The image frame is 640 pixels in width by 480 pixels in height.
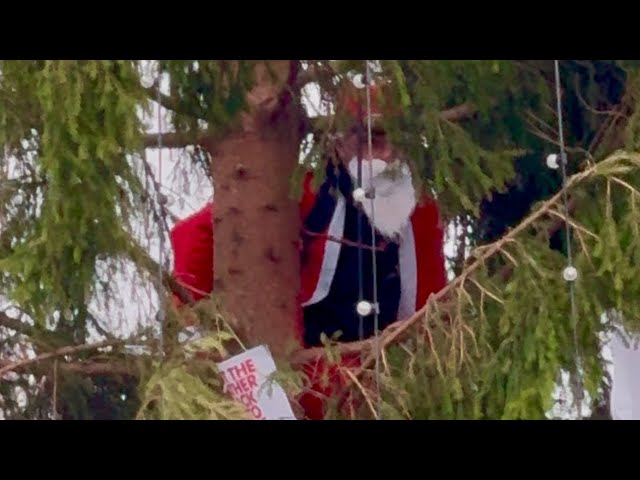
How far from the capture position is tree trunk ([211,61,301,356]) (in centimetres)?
289

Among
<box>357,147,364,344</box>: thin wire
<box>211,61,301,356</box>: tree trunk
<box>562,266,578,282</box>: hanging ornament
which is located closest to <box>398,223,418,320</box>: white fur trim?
<box>357,147,364,344</box>: thin wire

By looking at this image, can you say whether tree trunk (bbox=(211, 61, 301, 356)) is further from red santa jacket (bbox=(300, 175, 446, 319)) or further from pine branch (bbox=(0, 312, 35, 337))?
pine branch (bbox=(0, 312, 35, 337))

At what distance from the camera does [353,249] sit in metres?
3.06

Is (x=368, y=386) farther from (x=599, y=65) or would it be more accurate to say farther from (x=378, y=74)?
(x=599, y=65)

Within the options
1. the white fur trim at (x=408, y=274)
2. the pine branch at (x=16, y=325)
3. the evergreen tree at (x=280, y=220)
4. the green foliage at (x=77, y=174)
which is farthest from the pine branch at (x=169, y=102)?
the white fur trim at (x=408, y=274)

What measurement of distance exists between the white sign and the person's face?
17.3 inches

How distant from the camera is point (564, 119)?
2828mm

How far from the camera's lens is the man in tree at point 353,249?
2.88 metres

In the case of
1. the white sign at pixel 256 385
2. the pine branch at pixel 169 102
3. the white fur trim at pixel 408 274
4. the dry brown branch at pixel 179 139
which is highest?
the pine branch at pixel 169 102

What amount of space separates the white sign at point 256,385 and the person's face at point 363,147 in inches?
17.3

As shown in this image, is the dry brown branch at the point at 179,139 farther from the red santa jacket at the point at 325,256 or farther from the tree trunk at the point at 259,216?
the red santa jacket at the point at 325,256
